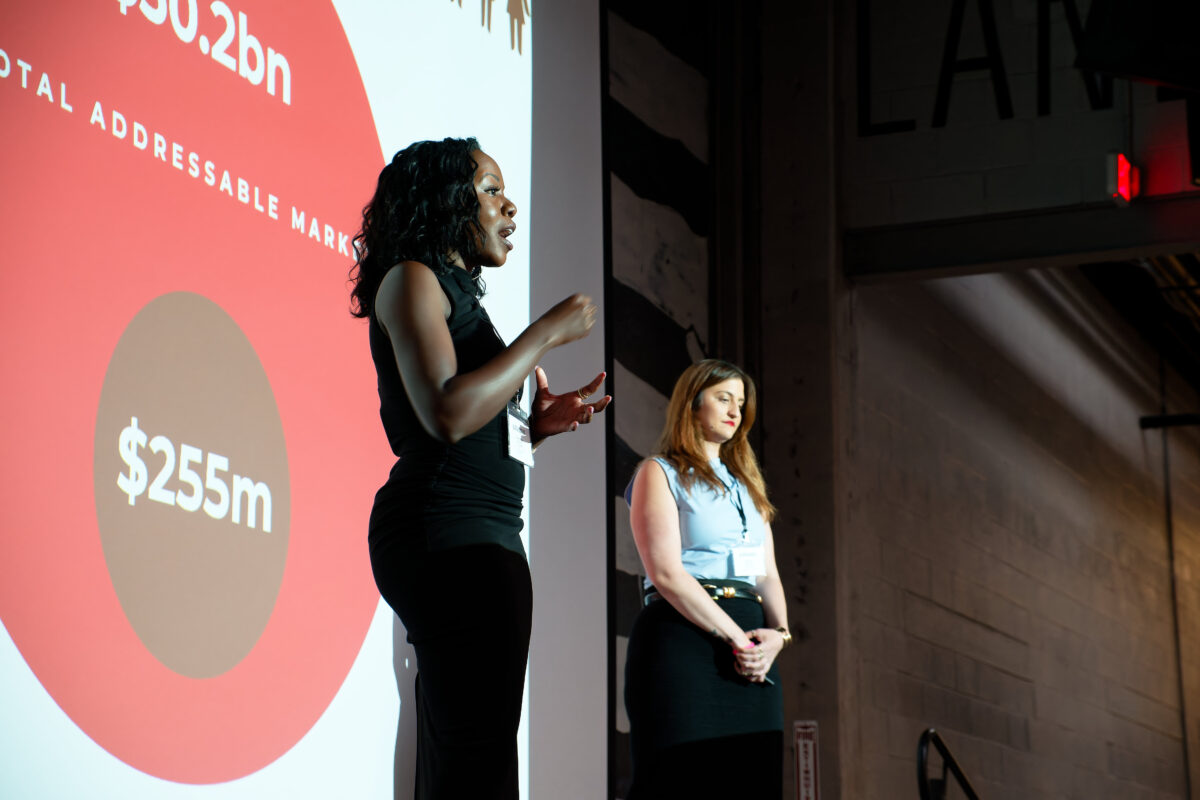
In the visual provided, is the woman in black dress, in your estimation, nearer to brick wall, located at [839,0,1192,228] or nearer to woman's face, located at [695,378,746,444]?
woman's face, located at [695,378,746,444]

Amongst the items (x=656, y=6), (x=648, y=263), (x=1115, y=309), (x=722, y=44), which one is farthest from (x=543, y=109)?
(x=1115, y=309)

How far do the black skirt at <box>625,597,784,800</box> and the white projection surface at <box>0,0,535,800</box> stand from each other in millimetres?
474

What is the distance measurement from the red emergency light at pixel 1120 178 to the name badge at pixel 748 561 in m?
2.48

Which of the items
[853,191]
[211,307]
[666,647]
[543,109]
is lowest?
[666,647]

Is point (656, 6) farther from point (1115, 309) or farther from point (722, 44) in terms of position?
point (1115, 309)

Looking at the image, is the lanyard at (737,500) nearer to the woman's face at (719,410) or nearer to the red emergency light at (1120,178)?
the woman's face at (719,410)

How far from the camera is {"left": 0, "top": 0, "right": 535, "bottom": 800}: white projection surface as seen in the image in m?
1.78

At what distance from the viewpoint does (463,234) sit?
1.67 metres

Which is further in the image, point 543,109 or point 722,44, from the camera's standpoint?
point 722,44

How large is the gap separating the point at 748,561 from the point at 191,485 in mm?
1221

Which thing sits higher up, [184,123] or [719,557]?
[184,123]

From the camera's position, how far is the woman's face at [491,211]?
1.69 meters

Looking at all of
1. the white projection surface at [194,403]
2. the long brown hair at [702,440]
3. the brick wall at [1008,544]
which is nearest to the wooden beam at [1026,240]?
the brick wall at [1008,544]

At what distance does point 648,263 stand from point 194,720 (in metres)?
2.69
